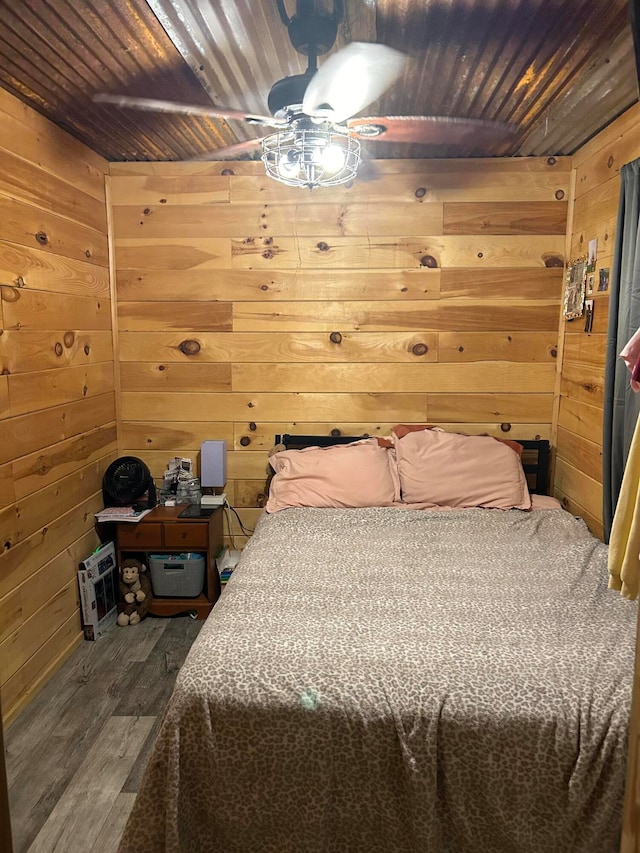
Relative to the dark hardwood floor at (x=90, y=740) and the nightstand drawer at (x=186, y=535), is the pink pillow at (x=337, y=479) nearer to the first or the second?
the nightstand drawer at (x=186, y=535)

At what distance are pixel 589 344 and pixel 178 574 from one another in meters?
2.34

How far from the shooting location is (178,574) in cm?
313

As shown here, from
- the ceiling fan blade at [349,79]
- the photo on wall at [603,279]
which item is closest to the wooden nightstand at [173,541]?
the ceiling fan blade at [349,79]

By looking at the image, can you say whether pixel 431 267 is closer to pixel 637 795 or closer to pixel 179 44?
→ pixel 179 44

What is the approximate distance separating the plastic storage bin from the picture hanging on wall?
2.27 meters

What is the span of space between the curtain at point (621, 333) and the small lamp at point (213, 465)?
6.28ft

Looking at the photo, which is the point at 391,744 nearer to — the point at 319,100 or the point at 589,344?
the point at 319,100

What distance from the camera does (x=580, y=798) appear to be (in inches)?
56.7

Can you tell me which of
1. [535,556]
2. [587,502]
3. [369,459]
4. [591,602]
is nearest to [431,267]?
[369,459]

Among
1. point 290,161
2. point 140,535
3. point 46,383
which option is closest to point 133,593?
point 140,535

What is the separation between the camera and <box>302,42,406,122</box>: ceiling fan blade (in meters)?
1.60

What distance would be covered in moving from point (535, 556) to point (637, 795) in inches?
57.0

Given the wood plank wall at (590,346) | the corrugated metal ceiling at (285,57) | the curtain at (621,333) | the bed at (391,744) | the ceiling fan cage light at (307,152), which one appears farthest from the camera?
the wood plank wall at (590,346)

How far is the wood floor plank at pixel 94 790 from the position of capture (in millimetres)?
1810
